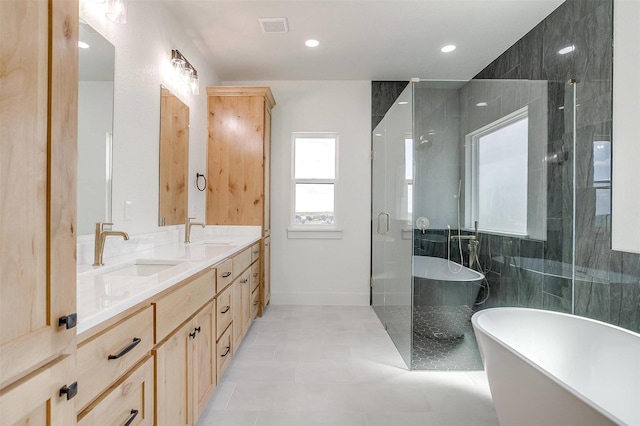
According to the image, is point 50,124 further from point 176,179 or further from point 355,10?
point 355,10

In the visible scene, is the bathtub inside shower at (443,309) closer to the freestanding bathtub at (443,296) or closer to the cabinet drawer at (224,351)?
the freestanding bathtub at (443,296)

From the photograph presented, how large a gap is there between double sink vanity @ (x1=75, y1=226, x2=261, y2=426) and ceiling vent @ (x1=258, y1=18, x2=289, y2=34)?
6.14 ft

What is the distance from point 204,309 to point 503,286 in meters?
2.15

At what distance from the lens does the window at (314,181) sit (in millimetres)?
4004

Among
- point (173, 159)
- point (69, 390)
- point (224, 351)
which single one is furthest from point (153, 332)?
point (173, 159)

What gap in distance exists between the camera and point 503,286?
250 cm

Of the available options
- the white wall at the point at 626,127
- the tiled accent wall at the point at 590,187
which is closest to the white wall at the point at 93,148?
the tiled accent wall at the point at 590,187

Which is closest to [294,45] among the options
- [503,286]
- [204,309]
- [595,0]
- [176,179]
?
[176,179]

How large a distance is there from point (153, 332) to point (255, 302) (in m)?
2.07

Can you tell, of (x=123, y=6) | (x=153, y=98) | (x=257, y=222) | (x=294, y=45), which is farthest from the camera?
(x=257, y=222)

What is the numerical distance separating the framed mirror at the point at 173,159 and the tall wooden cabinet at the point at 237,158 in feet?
1.88

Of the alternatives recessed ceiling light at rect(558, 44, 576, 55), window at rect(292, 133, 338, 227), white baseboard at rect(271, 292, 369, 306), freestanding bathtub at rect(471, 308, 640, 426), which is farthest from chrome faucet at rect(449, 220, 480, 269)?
window at rect(292, 133, 338, 227)

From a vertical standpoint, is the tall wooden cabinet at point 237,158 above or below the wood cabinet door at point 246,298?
above

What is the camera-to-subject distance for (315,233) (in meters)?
3.94
